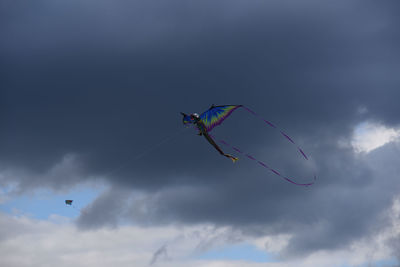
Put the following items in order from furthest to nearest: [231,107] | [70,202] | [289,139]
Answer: [231,107] < [70,202] < [289,139]

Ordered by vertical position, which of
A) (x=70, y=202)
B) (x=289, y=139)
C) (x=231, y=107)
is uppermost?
(x=231, y=107)

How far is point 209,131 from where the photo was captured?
6166cm

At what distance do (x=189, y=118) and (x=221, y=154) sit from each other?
9.53 m

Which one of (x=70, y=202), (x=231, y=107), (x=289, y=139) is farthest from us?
(x=231, y=107)

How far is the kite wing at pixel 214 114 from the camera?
6022 centimetres

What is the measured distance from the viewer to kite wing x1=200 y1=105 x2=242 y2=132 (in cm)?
6022

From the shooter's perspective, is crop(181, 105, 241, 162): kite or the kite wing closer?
crop(181, 105, 241, 162): kite

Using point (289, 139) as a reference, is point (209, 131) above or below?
above

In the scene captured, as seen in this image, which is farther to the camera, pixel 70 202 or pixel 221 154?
pixel 221 154

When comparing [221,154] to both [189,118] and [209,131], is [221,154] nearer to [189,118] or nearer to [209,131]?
[209,131]

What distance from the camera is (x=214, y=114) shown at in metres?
60.9

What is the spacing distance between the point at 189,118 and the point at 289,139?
16.7 metres

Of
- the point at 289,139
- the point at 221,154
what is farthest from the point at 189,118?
the point at 289,139

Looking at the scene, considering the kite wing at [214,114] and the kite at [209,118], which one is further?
the kite wing at [214,114]
